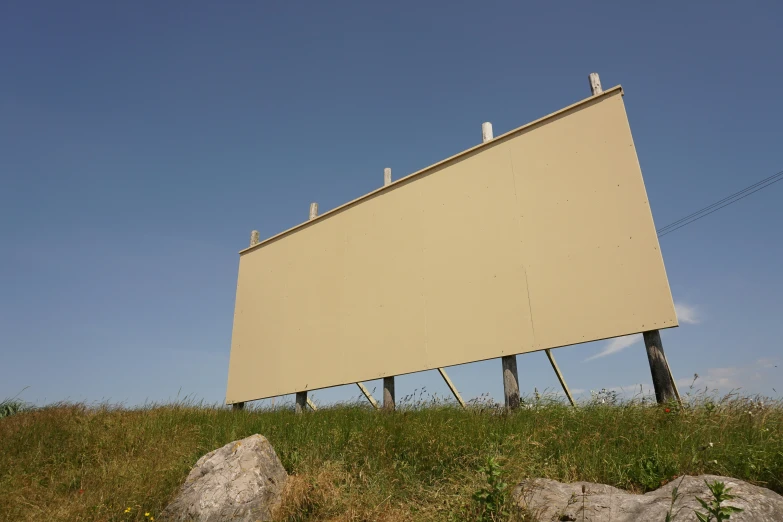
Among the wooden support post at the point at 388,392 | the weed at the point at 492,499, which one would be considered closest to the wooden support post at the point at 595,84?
the wooden support post at the point at 388,392

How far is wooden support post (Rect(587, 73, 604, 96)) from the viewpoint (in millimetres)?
8914

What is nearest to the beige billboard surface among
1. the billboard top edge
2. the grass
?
the billboard top edge

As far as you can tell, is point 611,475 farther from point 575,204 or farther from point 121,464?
point 121,464

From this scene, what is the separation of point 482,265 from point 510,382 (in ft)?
6.98

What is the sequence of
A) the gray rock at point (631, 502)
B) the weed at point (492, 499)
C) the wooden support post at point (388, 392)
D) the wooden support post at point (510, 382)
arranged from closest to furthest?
the gray rock at point (631, 502)
the weed at point (492, 499)
the wooden support post at point (510, 382)
the wooden support post at point (388, 392)

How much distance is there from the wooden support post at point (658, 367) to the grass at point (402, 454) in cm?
41

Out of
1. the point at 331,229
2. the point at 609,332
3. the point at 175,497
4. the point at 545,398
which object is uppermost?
the point at 331,229

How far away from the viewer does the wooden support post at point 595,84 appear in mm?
8914

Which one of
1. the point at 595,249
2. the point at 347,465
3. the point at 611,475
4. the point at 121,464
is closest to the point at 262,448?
the point at 347,465

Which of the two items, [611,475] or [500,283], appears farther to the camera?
[500,283]

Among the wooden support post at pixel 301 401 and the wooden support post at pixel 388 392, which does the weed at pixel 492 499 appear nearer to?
the wooden support post at pixel 388 392

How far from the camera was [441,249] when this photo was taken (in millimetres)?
9883

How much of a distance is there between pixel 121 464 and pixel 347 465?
142 inches

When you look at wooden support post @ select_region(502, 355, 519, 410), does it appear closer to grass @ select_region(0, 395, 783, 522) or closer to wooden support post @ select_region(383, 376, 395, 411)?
grass @ select_region(0, 395, 783, 522)
